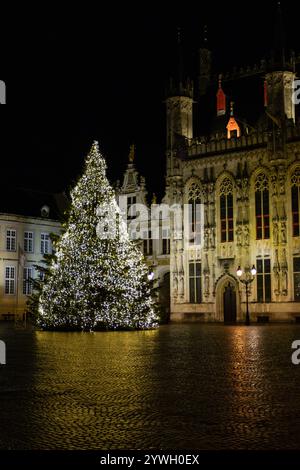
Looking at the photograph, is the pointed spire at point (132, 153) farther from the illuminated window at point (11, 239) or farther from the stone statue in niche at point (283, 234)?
the stone statue in niche at point (283, 234)

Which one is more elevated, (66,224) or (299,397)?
(66,224)

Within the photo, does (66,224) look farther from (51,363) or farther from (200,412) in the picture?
(200,412)

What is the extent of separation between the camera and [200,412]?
7.01 metres

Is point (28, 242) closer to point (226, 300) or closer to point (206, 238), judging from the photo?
point (206, 238)

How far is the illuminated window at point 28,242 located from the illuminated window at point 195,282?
17.6 metres

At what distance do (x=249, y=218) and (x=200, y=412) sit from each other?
3835 centimetres

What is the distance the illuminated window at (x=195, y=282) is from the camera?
46.9 meters

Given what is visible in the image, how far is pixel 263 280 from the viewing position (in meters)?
43.8

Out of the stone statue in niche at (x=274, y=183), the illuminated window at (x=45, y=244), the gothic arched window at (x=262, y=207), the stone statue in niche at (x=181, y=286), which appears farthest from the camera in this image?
the illuminated window at (x=45, y=244)

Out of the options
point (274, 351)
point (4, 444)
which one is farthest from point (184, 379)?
point (274, 351)

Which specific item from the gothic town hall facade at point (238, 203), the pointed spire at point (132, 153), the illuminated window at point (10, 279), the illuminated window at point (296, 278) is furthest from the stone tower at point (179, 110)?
the illuminated window at point (10, 279)

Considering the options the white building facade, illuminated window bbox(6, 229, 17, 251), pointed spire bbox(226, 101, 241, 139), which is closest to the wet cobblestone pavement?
pointed spire bbox(226, 101, 241, 139)

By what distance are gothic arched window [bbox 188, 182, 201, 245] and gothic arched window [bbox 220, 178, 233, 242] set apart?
1864 millimetres

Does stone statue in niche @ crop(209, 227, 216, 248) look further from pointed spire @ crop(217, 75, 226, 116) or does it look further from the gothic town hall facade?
pointed spire @ crop(217, 75, 226, 116)
